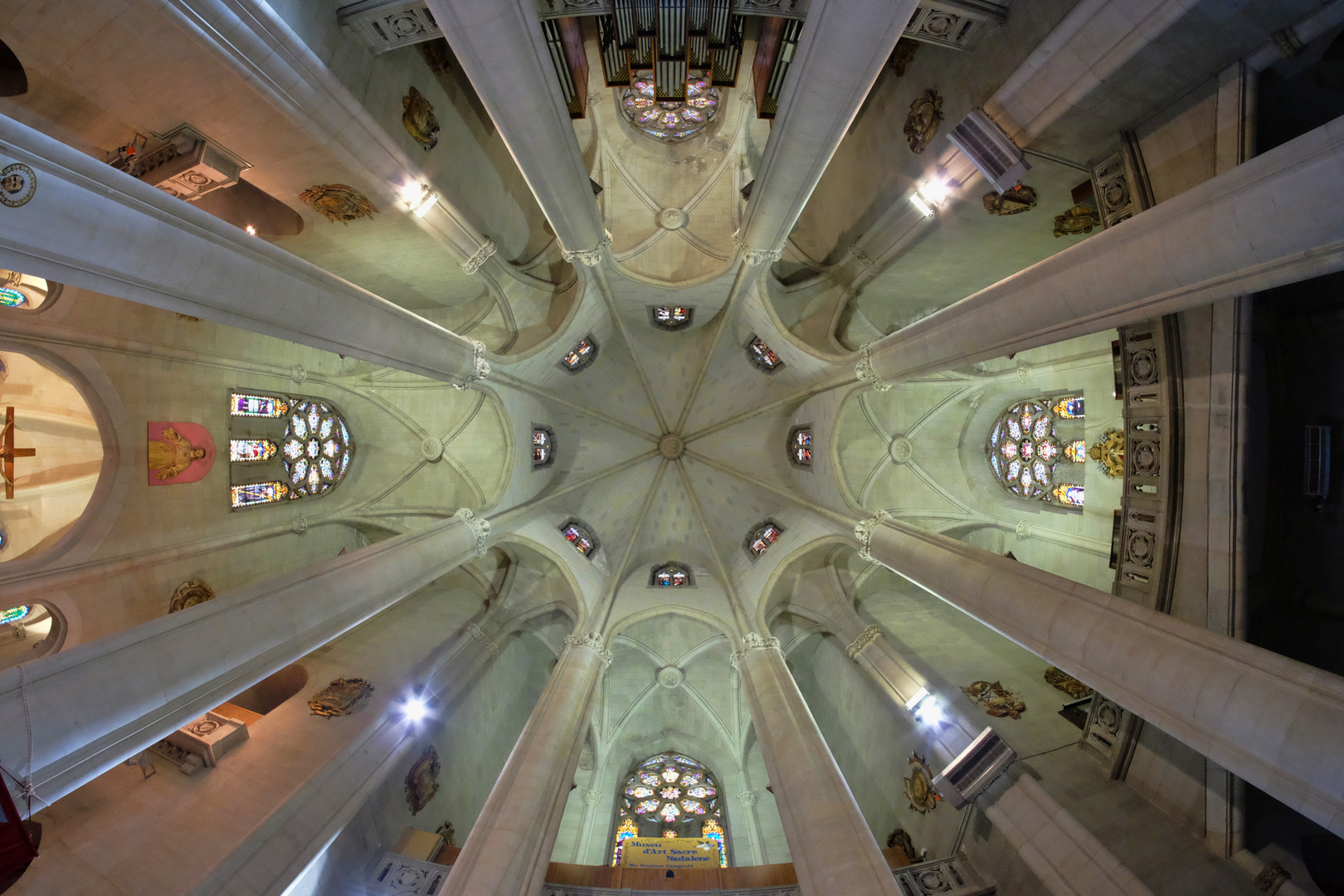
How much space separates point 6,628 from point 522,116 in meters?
11.2

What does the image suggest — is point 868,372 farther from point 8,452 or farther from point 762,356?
point 8,452

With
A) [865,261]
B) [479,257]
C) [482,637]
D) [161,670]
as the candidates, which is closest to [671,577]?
[482,637]

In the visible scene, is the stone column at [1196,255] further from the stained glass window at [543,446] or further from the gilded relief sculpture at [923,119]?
the stained glass window at [543,446]

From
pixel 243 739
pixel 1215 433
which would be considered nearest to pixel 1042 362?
pixel 1215 433

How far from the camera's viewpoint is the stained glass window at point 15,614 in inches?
354

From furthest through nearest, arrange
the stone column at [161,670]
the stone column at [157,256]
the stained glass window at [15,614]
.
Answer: the stained glass window at [15,614] → the stone column at [161,670] → the stone column at [157,256]

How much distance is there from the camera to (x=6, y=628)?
31.6ft

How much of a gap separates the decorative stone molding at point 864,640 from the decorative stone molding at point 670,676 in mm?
5425

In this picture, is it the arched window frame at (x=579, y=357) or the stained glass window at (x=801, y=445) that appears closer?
the stained glass window at (x=801, y=445)

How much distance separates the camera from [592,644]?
12898 mm

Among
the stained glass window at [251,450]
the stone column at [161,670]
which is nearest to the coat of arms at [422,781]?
the stone column at [161,670]

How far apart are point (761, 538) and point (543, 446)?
639cm

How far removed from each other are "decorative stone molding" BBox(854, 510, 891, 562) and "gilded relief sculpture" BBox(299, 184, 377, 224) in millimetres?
10360

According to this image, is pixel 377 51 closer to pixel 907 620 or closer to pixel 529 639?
pixel 529 639
